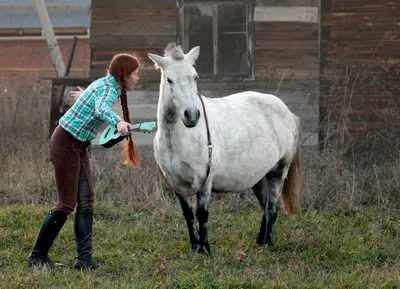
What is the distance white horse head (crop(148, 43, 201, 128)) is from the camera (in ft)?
20.3

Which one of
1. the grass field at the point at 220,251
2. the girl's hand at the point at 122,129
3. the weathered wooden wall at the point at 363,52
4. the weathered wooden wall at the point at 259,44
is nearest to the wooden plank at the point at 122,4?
the weathered wooden wall at the point at 259,44

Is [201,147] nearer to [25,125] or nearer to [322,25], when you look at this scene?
[322,25]

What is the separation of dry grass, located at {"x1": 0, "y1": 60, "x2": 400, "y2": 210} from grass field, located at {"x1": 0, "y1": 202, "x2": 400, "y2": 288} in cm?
49

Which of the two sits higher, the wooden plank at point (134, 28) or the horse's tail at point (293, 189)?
the wooden plank at point (134, 28)

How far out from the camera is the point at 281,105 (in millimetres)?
8055

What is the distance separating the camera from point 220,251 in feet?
23.1

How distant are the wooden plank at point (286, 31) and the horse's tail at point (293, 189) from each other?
180 inches

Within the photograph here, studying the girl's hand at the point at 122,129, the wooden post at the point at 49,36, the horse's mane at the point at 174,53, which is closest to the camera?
the girl's hand at the point at 122,129

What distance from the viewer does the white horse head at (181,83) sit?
6.19 metres

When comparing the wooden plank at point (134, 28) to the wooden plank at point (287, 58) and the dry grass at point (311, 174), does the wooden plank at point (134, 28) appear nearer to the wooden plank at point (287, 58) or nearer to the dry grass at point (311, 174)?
the wooden plank at point (287, 58)

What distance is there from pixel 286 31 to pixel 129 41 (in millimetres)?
2544

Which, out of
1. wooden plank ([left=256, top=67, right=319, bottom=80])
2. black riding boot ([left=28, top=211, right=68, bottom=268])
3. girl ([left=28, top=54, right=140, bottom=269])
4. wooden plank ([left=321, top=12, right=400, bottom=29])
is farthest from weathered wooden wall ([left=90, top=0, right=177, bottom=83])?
black riding boot ([left=28, top=211, right=68, bottom=268])

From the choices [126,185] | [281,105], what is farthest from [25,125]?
[281,105]

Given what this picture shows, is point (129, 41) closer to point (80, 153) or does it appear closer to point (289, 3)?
point (289, 3)
